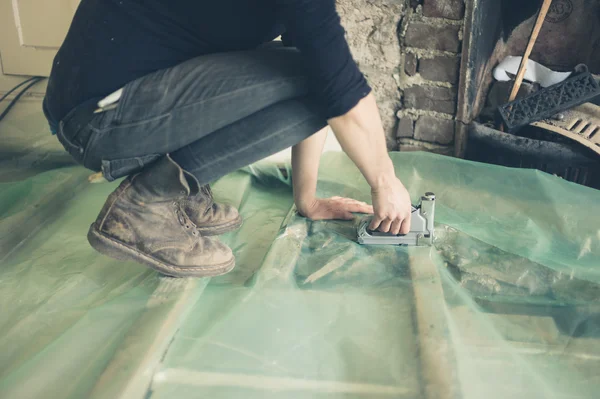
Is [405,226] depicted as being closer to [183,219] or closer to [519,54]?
[183,219]

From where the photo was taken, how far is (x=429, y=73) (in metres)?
1.64

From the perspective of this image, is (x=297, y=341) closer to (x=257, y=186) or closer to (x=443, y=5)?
(x=257, y=186)

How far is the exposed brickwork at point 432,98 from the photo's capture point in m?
1.65

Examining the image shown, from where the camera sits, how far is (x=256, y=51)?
1.09 meters

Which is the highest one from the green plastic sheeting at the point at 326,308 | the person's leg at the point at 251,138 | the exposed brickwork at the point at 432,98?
the person's leg at the point at 251,138

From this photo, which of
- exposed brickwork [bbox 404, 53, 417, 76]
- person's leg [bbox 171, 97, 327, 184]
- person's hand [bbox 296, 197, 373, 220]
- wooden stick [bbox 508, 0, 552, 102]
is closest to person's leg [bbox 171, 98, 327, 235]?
person's leg [bbox 171, 97, 327, 184]

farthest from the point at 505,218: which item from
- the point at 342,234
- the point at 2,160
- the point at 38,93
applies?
the point at 38,93

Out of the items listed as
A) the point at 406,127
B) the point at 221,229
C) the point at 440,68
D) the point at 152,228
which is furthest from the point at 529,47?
the point at 152,228

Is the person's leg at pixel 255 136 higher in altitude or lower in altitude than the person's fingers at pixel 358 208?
higher

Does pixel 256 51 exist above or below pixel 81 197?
above

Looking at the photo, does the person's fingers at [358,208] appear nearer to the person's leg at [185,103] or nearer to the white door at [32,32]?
the person's leg at [185,103]

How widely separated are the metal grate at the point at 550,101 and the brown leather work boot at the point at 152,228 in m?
0.99

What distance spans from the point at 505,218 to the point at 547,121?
1.39 feet

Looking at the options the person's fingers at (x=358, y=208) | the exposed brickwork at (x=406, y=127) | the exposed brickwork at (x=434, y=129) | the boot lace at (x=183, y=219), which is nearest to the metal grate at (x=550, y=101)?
the exposed brickwork at (x=434, y=129)
